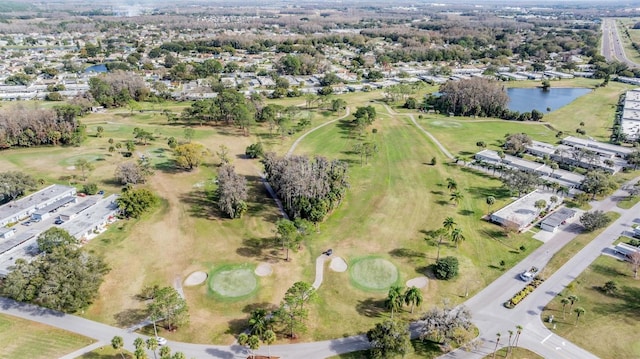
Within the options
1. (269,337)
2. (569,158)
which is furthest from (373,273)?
(569,158)

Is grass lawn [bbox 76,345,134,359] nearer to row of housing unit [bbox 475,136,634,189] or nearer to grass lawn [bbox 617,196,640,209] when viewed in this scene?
row of housing unit [bbox 475,136,634,189]

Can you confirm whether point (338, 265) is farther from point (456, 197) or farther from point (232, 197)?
point (456, 197)

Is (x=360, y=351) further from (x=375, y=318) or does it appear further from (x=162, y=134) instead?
(x=162, y=134)

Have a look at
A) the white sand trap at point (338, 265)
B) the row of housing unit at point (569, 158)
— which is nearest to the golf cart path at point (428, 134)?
the row of housing unit at point (569, 158)

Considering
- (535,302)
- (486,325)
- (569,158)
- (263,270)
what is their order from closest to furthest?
(486,325) → (535,302) → (263,270) → (569,158)

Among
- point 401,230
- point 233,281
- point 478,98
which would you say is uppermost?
point 478,98

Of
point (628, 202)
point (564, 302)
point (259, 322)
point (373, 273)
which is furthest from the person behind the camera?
point (628, 202)

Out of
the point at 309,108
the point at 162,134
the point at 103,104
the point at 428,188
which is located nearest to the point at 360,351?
the point at 428,188

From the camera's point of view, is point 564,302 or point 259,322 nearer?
point 259,322
